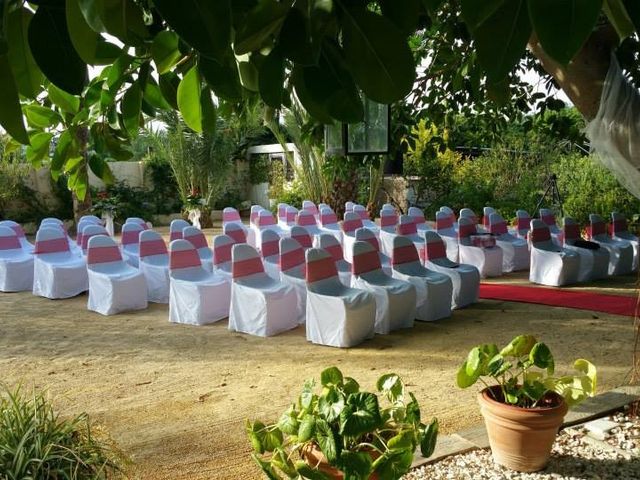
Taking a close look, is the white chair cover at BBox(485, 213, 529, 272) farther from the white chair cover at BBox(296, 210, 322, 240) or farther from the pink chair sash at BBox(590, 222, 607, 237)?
the white chair cover at BBox(296, 210, 322, 240)

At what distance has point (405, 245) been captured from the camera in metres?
6.56

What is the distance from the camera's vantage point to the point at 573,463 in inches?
114

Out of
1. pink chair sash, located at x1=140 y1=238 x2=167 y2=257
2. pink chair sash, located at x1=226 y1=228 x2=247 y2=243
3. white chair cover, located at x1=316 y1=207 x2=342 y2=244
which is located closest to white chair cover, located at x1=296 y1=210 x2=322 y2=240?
white chair cover, located at x1=316 y1=207 x2=342 y2=244

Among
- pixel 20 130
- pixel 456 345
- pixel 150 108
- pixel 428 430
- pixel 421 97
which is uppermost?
pixel 421 97

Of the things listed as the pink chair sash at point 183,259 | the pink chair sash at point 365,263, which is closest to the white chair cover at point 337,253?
the pink chair sash at point 365,263

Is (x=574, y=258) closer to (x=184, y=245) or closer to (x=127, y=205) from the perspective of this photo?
(x=184, y=245)

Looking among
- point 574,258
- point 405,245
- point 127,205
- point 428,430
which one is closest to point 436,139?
point 405,245

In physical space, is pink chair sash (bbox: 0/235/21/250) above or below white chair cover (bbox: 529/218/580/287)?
above

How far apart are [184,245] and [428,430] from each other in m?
4.83

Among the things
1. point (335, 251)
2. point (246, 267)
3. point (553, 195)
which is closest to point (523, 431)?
point (246, 267)

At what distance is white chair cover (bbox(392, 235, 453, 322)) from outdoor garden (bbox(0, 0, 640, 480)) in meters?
0.03

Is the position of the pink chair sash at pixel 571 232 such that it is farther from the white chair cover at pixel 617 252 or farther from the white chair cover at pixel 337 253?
the white chair cover at pixel 337 253

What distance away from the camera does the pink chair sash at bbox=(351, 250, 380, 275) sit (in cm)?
609

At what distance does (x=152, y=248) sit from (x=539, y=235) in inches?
216
